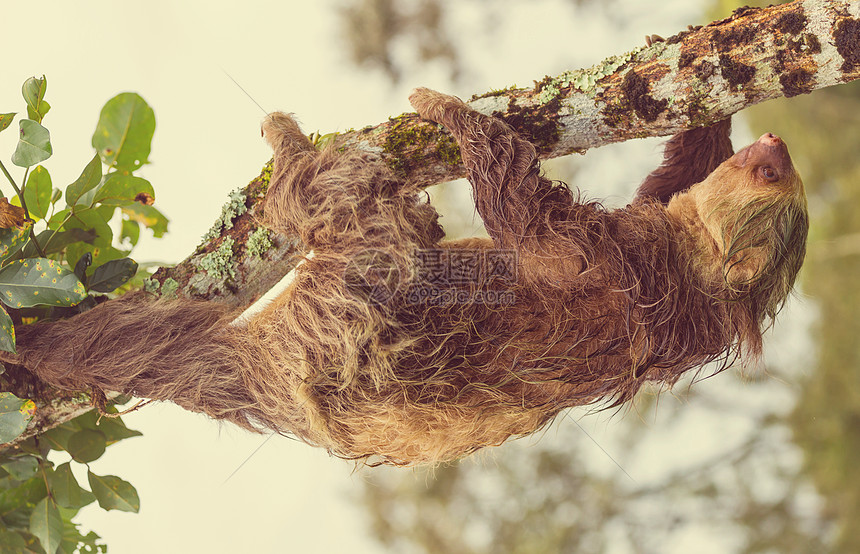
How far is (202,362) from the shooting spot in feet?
6.55

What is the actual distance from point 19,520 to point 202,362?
1.12 metres

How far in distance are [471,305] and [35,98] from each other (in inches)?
58.7

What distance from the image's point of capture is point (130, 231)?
2682 mm

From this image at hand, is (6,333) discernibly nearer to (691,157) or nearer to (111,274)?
(111,274)

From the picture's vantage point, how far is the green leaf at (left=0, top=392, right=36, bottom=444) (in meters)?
1.96

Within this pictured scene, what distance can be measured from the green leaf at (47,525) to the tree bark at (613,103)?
0.95 ft

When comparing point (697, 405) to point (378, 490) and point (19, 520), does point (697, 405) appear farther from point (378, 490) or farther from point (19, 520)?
point (19, 520)

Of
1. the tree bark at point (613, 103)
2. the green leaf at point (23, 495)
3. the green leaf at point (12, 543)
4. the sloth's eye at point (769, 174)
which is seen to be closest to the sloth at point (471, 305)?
the sloth's eye at point (769, 174)

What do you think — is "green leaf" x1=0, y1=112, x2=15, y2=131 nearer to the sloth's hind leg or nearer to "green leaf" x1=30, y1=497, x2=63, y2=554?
the sloth's hind leg

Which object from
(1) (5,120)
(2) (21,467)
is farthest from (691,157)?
(2) (21,467)

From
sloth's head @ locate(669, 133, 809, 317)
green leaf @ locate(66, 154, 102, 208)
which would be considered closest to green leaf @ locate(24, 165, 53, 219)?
green leaf @ locate(66, 154, 102, 208)

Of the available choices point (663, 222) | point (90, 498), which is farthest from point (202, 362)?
point (663, 222)

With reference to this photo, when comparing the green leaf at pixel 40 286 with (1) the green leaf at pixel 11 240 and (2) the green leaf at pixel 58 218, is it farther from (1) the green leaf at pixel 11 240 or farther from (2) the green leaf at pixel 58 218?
(2) the green leaf at pixel 58 218

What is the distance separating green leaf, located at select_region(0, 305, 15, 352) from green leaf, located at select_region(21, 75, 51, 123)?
63cm
